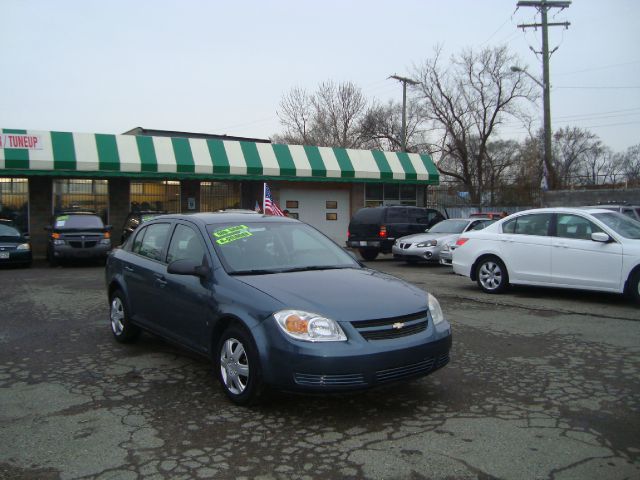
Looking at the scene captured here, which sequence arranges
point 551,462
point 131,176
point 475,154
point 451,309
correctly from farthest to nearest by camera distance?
1. point 475,154
2. point 131,176
3. point 451,309
4. point 551,462

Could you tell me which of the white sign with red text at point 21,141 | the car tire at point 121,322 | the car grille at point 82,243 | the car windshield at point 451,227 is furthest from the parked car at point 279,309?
the white sign with red text at point 21,141

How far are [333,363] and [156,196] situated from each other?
19.5 meters

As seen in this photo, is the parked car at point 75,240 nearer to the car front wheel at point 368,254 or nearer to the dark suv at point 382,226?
the dark suv at point 382,226

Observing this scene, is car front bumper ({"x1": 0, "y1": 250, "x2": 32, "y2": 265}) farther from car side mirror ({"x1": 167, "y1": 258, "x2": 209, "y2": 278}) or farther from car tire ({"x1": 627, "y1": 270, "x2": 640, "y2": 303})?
car tire ({"x1": 627, "y1": 270, "x2": 640, "y2": 303})

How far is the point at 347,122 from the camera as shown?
48219mm

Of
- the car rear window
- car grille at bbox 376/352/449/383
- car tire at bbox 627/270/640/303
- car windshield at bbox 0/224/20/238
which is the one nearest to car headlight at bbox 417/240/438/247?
the car rear window

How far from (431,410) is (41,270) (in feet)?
46.2

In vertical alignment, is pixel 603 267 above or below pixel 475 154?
below

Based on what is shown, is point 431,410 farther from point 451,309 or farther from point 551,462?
point 451,309

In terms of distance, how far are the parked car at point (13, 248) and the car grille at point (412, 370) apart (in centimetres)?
1452

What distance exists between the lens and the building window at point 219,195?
23.2 m

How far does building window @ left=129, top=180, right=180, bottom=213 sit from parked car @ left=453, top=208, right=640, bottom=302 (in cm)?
1457

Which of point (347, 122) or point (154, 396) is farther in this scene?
point (347, 122)

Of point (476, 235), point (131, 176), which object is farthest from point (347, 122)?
point (476, 235)
